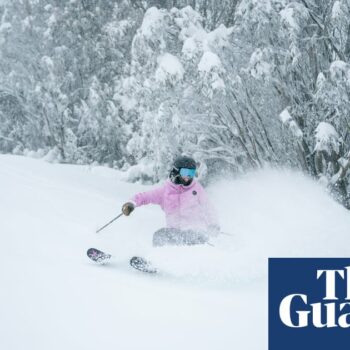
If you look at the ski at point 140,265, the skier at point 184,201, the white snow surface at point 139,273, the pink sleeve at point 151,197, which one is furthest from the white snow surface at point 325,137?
the ski at point 140,265

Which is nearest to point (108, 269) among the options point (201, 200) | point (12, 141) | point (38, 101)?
point (201, 200)

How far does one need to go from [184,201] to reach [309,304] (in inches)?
69.9

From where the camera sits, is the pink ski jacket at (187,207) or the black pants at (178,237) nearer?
the black pants at (178,237)

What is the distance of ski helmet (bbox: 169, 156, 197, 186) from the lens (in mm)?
5188

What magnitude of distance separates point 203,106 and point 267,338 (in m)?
5.42

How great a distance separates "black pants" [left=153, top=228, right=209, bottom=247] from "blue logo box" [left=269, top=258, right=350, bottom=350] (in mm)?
762

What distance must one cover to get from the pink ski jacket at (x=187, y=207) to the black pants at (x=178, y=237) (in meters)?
0.20

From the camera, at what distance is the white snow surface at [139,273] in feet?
10.9

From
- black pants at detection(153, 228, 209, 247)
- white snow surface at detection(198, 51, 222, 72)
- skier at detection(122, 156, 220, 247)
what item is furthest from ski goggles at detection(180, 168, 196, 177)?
white snow surface at detection(198, 51, 222, 72)

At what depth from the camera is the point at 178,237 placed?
504 centimetres

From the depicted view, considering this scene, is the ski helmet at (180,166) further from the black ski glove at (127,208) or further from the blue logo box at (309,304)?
the blue logo box at (309,304)

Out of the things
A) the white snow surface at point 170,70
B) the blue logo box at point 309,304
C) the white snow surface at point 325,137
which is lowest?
the blue logo box at point 309,304

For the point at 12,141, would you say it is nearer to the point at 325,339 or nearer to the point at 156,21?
the point at 156,21

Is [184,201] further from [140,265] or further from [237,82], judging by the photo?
[237,82]
